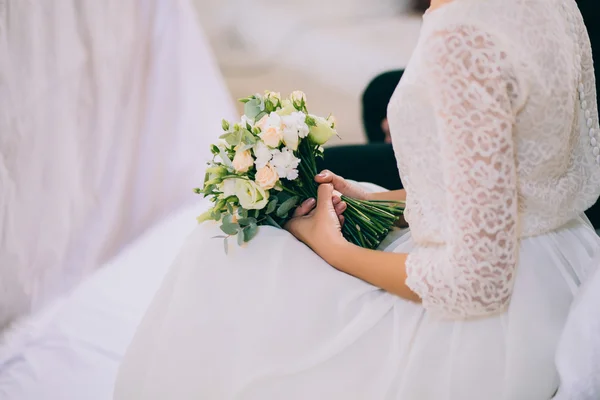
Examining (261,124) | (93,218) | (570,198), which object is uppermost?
(261,124)

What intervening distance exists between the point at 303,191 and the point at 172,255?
2.27 ft

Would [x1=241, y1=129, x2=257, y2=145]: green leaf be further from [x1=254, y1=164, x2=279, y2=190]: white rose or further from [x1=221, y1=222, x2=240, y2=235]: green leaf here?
[x1=221, y1=222, x2=240, y2=235]: green leaf

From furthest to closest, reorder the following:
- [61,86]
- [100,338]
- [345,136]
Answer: [345,136] → [61,86] → [100,338]

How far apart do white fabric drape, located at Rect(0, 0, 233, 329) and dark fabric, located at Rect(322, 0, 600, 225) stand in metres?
0.51

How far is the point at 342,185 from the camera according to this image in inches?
48.1

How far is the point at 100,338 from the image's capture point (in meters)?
1.31

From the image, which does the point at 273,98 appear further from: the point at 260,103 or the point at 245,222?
the point at 245,222

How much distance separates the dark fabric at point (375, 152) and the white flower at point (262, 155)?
95 cm

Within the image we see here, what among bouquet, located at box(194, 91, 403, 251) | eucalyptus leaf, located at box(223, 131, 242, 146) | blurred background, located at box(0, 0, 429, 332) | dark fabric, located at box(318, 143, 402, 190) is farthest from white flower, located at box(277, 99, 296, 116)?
dark fabric, located at box(318, 143, 402, 190)

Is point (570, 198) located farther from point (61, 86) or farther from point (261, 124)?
A: point (61, 86)

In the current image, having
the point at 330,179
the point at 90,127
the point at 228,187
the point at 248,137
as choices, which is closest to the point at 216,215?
the point at 228,187

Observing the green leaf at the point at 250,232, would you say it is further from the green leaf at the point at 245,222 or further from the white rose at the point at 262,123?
the white rose at the point at 262,123

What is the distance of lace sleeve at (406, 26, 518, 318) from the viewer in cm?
Result: 72

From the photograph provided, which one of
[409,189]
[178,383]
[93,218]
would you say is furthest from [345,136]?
[178,383]
